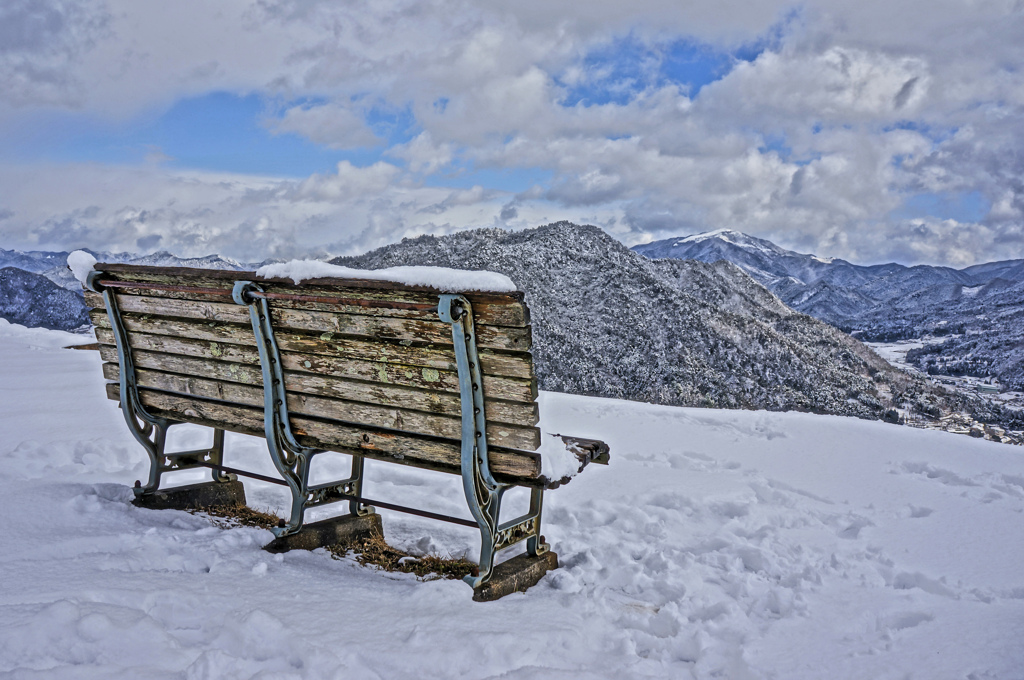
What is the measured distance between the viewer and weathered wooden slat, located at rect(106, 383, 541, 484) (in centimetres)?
246

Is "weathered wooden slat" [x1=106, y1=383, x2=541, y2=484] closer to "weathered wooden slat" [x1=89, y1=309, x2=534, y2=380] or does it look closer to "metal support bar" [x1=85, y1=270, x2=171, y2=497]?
"metal support bar" [x1=85, y1=270, x2=171, y2=497]

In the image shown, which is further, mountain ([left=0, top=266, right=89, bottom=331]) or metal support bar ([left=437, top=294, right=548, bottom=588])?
mountain ([left=0, top=266, right=89, bottom=331])

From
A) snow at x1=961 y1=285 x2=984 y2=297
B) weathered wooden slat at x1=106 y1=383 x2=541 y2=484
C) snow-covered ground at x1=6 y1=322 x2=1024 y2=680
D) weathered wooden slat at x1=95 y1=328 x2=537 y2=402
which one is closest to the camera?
snow-covered ground at x1=6 y1=322 x2=1024 y2=680

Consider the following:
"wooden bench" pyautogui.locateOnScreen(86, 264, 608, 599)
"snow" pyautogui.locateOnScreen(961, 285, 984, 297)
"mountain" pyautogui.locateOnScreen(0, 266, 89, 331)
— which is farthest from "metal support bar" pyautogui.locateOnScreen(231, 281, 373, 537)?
"snow" pyautogui.locateOnScreen(961, 285, 984, 297)

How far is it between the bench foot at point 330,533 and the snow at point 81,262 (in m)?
→ 1.63

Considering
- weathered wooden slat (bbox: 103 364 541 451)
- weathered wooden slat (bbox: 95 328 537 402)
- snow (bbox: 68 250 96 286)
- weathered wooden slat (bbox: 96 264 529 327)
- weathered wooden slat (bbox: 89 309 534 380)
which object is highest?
snow (bbox: 68 250 96 286)

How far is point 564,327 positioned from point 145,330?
24.6ft

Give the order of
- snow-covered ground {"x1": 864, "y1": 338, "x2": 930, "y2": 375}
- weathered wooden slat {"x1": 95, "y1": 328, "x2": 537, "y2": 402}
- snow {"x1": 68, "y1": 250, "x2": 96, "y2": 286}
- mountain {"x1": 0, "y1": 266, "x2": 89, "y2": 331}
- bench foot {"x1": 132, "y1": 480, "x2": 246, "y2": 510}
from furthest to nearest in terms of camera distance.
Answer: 1. mountain {"x1": 0, "y1": 266, "x2": 89, "y2": 331}
2. snow-covered ground {"x1": 864, "y1": 338, "x2": 930, "y2": 375}
3. bench foot {"x1": 132, "y1": 480, "x2": 246, "y2": 510}
4. snow {"x1": 68, "y1": 250, "x2": 96, "y2": 286}
5. weathered wooden slat {"x1": 95, "y1": 328, "x2": 537, "y2": 402}

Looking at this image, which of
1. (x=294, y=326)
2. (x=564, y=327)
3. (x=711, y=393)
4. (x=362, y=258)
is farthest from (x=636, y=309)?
(x=294, y=326)

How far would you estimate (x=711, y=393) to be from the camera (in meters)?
9.31

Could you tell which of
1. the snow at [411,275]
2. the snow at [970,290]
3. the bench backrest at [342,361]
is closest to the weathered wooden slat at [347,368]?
the bench backrest at [342,361]

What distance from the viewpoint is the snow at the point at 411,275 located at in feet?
7.31

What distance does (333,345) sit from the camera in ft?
8.73

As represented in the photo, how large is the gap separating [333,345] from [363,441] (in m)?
0.42
